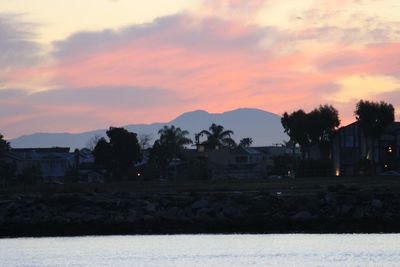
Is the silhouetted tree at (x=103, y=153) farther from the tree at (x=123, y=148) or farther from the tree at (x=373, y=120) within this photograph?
the tree at (x=373, y=120)

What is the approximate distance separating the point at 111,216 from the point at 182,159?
95679 millimetres

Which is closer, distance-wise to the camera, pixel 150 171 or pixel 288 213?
pixel 288 213

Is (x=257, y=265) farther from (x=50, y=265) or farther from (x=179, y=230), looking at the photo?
(x=179, y=230)

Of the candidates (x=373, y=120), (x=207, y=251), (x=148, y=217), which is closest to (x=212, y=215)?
(x=148, y=217)

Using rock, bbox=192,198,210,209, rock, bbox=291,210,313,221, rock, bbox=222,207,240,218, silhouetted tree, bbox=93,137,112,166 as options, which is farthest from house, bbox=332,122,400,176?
rock, bbox=291,210,313,221

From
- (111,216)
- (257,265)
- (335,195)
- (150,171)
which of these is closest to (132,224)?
(111,216)

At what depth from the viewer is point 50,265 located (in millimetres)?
52531

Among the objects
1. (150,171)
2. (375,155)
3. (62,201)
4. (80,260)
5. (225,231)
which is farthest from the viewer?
(150,171)

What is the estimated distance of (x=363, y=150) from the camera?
429 ft

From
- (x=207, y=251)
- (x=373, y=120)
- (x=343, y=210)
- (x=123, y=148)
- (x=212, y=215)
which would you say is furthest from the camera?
(x=123, y=148)

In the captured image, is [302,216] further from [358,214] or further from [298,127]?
[298,127]

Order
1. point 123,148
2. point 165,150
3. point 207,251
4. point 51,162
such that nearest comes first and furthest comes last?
point 207,251
point 123,148
point 165,150
point 51,162

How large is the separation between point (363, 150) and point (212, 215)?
64.1 meters

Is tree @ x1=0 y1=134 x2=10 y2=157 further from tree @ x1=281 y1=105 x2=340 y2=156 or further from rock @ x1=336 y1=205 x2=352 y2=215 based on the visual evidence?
rock @ x1=336 y1=205 x2=352 y2=215
